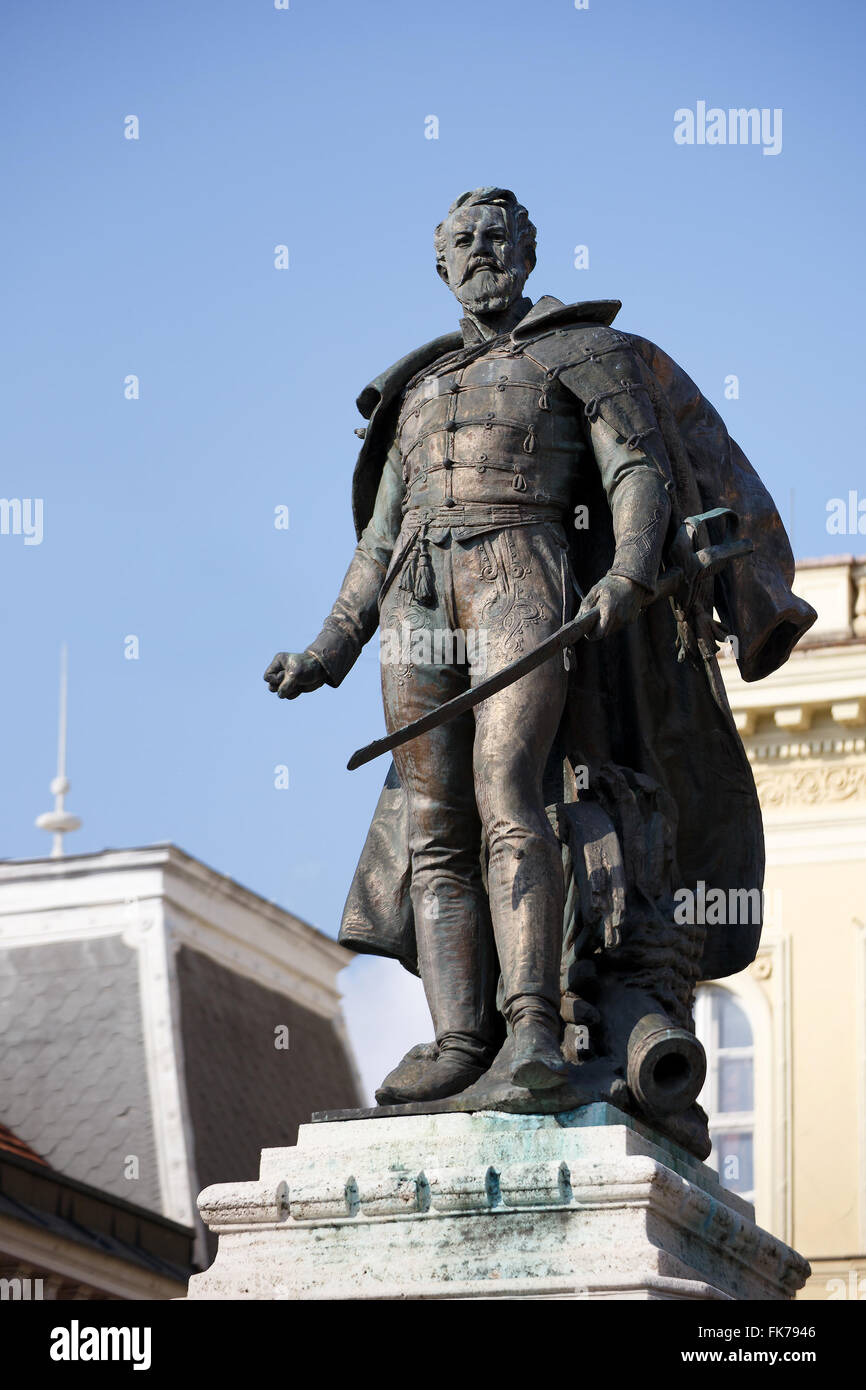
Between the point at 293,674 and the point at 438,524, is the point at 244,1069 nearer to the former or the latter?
the point at 293,674

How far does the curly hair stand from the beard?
4.6 inches

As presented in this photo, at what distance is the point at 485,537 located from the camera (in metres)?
8.66

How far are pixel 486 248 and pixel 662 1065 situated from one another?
2712 mm

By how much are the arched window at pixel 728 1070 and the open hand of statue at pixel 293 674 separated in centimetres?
1575

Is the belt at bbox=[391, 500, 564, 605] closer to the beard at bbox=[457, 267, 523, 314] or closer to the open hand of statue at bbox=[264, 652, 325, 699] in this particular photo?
the open hand of statue at bbox=[264, 652, 325, 699]

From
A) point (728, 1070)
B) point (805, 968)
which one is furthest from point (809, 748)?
point (728, 1070)

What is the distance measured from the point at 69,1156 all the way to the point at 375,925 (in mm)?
15637

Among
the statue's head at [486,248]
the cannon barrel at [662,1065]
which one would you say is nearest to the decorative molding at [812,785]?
the statue's head at [486,248]

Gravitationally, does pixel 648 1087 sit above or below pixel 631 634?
below

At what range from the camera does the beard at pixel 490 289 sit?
358 inches

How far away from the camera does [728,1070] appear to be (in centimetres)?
2464
